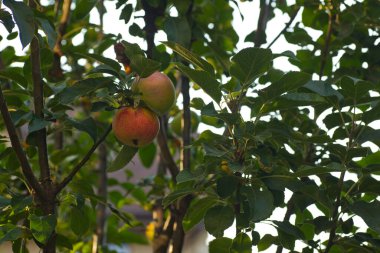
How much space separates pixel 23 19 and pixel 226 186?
2.12 feet

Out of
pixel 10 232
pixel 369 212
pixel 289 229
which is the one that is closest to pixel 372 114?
pixel 369 212

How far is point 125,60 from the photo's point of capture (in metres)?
1.93

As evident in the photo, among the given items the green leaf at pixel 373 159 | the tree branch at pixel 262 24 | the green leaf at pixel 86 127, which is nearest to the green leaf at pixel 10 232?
the green leaf at pixel 86 127

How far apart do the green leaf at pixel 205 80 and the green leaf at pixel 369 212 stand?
1.47 ft

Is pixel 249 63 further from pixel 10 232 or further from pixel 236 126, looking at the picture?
pixel 10 232

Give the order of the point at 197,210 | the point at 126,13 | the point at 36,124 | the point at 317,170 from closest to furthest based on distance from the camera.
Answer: the point at 317,170 < the point at 36,124 < the point at 197,210 < the point at 126,13

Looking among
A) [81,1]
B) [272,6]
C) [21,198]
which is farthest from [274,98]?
[272,6]

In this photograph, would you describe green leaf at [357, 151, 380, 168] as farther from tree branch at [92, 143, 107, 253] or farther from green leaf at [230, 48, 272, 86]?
tree branch at [92, 143, 107, 253]

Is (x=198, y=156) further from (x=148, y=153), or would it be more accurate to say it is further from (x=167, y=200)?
(x=167, y=200)

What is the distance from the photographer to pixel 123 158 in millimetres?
2004

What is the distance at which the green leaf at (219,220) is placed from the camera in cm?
194

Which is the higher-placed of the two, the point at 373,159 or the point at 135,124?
the point at 373,159

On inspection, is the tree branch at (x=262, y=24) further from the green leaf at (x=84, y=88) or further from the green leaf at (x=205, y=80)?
the green leaf at (x=84, y=88)

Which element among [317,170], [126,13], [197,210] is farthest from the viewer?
[126,13]
